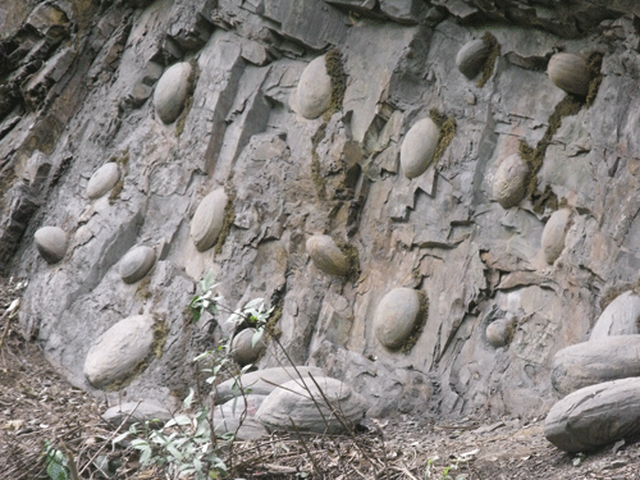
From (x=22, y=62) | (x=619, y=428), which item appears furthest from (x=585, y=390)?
(x=22, y=62)

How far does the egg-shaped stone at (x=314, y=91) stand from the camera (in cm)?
511

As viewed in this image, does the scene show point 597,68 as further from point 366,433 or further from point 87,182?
point 87,182

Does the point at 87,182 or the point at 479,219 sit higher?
the point at 479,219

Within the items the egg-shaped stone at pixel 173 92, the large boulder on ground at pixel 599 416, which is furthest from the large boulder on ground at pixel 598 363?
the egg-shaped stone at pixel 173 92

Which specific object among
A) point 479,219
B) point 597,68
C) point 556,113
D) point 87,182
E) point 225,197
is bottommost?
point 87,182

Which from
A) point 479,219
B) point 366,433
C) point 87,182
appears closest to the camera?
point 366,433

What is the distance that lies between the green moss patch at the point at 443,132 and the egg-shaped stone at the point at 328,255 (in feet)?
2.40

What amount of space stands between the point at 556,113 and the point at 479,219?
650mm

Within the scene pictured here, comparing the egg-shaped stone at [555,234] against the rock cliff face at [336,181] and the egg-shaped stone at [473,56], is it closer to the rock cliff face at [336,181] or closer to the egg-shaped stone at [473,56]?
the rock cliff face at [336,181]

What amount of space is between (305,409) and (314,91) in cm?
251

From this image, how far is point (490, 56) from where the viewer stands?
4.46m

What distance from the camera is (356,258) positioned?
470cm

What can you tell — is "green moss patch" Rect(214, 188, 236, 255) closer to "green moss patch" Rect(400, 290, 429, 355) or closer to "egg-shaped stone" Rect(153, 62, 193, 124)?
"egg-shaped stone" Rect(153, 62, 193, 124)

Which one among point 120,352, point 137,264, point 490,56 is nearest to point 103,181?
point 137,264
